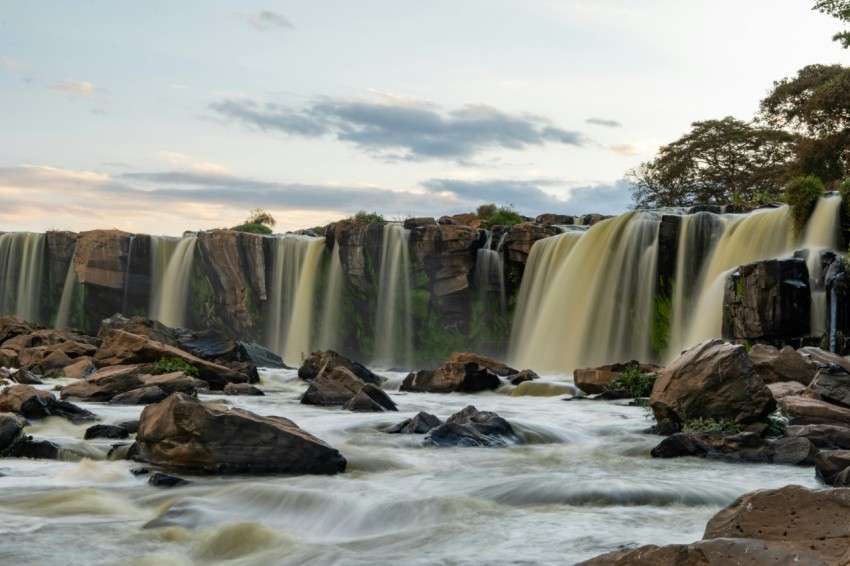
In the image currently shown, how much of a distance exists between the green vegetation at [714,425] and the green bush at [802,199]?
15.6 meters

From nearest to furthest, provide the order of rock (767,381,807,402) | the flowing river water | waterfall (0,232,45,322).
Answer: the flowing river water < rock (767,381,807,402) < waterfall (0,232,45,322)

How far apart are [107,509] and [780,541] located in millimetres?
6863

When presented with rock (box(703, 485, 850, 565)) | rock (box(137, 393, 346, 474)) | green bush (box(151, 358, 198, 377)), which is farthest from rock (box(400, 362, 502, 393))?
rock (box(703, 485, 850, 565))

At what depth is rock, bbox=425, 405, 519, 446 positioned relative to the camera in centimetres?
1358

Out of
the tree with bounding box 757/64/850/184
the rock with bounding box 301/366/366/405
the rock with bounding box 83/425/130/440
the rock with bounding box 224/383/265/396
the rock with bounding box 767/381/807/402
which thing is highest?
the tree with bounding box 757/64/850/184

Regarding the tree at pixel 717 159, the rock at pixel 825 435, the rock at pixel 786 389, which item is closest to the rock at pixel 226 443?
the rock at pixel 825 435

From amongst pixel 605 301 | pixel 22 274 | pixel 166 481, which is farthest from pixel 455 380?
pixel 22 274

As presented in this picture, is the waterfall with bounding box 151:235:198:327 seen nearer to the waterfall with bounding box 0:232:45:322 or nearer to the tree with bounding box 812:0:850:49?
the waterfall with bounding box 0:232:45:322

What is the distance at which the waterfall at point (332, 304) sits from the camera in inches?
1624

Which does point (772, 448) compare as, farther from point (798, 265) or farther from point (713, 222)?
point (713, 222)

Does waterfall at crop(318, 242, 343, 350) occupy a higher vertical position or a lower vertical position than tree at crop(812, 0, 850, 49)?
lower

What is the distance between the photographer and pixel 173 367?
68.8 feet

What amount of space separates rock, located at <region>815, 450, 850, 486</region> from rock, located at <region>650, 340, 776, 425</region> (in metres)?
2.59

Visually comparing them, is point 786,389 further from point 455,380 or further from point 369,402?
point 455,380
